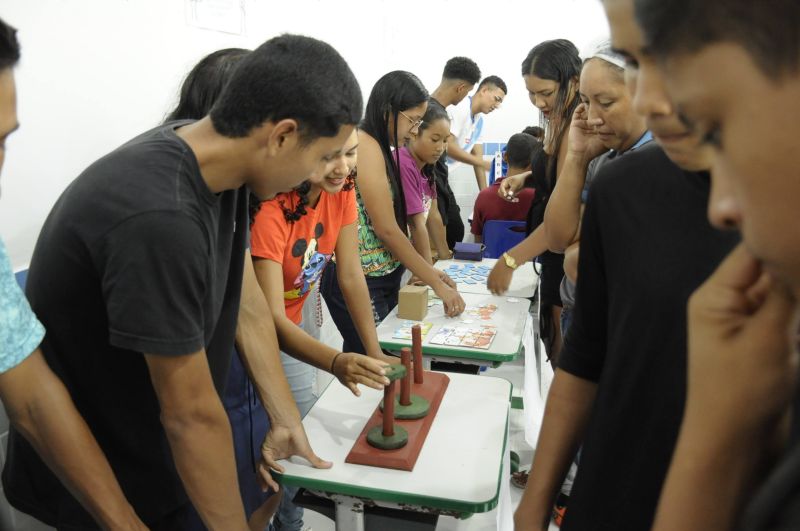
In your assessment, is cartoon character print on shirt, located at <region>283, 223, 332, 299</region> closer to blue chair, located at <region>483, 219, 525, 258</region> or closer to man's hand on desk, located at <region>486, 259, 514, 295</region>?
man's hand on desk, located at <region>486, 259, 514, 295</region>

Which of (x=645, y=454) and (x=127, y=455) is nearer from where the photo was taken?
(x=645, y=454)

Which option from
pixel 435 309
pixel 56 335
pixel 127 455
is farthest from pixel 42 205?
pixel 435 309

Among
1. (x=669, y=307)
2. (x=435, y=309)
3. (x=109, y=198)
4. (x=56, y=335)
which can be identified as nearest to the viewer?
(x=669, y=307)

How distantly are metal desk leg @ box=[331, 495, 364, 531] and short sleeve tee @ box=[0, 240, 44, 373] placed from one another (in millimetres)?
680

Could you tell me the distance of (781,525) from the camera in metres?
0.33

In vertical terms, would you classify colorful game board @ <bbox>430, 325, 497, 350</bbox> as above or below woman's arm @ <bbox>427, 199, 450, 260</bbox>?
above

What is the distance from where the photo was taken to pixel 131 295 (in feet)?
2.88

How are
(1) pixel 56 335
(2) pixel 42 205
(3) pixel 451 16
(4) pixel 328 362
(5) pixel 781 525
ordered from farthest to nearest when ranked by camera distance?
(3) pixel 451 16 < (2) pixel 42 205 < (4) pixel 328 362 < (1) pixel 56 335 < (5) pixel 781 525

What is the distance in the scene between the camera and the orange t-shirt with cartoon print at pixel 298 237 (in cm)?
164

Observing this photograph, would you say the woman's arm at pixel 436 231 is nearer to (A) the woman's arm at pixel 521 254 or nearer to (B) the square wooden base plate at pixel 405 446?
(A) the woman's arm at pixel 521 254

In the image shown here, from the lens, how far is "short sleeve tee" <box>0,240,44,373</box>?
85 cm

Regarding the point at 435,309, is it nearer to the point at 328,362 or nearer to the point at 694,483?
the point at 328,362

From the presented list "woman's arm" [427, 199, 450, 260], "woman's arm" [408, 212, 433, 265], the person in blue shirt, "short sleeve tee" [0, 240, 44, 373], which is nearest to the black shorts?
"woman's arm" [408, 212, 433, 265]

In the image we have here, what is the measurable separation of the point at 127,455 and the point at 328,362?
0.53 metres
